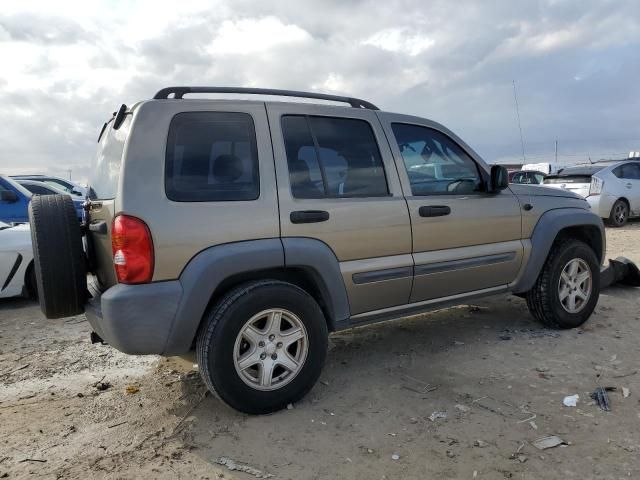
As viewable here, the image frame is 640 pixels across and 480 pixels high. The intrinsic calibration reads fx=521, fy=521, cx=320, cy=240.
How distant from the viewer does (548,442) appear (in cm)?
276

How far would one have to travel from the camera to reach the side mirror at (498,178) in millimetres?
4035

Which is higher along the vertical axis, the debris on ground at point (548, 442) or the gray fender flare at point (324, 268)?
the gray fender flare at point (324, 268)

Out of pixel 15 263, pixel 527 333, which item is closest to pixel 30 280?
pixel 15 263

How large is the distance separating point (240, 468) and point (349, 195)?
1759 millimetres

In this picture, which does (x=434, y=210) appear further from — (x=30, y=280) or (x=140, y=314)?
(x=30, y=280)

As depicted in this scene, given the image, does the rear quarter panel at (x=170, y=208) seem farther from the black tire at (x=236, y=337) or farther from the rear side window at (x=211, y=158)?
the black tire at (x=236, y=337)

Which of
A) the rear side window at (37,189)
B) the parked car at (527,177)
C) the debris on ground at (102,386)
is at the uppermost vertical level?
the rear side window at (37,189)

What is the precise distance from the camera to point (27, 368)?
404cm

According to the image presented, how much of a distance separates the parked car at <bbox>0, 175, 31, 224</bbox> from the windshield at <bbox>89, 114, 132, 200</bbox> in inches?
203

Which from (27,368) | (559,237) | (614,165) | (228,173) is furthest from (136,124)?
(614,165)

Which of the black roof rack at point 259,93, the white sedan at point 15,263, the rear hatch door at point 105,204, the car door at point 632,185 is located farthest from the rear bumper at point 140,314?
the car door at point 632,185

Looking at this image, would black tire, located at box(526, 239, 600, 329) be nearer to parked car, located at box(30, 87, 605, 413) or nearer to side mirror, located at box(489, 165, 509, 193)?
parked car, located at box(30, 87, 605, 413)

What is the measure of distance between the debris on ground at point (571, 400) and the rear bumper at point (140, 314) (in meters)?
2.40

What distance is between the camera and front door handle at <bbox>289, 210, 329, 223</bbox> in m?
3.16
